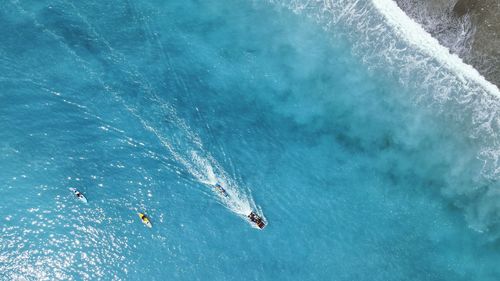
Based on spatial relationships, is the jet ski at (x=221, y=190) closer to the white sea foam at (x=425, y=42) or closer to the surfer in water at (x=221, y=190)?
the surfer in water at (x=221, y=190)

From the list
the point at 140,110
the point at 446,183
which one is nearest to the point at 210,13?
the point at 140,110

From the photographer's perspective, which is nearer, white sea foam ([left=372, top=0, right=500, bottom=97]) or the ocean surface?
the ocean surface

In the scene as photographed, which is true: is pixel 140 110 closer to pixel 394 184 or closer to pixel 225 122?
pixel 225 122

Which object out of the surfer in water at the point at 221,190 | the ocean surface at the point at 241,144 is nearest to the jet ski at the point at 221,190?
the surfer in water at the point at 221,190

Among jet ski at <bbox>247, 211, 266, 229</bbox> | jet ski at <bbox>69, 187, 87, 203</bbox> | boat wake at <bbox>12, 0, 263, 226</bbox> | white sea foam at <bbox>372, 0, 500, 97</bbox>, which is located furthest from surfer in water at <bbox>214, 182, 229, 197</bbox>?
white sea foam at <bbox>372, 0, 500, 97</bbox>

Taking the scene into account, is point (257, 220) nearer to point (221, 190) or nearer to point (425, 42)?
point (221, 190)

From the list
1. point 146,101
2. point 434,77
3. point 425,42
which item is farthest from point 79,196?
point 425,42

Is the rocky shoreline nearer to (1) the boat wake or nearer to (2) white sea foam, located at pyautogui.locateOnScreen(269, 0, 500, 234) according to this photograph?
(2) white sea foam, located at pyautogui.locateOnScreen(269, 0, 500, 234)
